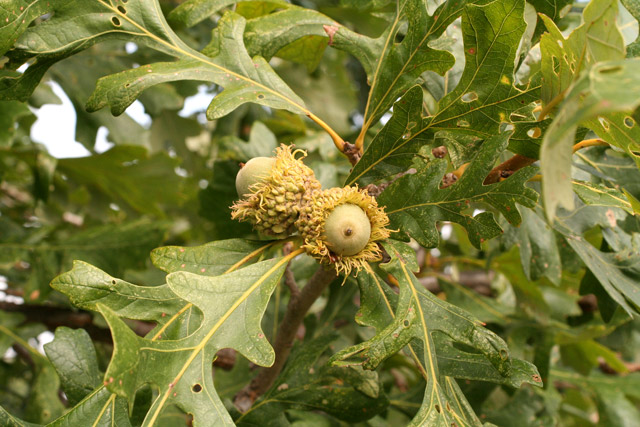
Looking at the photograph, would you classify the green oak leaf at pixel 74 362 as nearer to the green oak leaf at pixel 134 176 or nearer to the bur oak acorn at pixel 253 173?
the bur oak acorn at pixel 253 173

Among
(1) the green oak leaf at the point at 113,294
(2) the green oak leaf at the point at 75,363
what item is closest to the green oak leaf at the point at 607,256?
(1) the green oak leaf at the point at 113,294

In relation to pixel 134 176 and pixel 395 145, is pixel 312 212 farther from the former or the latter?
pixel 134 176

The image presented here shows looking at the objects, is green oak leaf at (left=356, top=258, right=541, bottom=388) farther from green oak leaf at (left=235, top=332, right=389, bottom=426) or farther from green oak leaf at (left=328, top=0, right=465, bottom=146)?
green oak leaf at (left=328, top=0, right=465, bottom=146)

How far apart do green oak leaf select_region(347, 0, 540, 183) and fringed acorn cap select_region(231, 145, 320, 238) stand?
0.37ft

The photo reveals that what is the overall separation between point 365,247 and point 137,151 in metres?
1.16

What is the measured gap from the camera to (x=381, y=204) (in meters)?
1.03

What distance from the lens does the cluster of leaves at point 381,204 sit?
85 cm

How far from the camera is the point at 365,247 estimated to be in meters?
1.02

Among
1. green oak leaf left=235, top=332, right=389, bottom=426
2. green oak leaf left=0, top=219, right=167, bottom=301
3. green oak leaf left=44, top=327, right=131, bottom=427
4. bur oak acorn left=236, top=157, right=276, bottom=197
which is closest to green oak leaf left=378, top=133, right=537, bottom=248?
bur oak acorn left=236, top=157, right=276, bottom=197

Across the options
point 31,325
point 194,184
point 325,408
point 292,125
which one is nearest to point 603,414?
point 325,408

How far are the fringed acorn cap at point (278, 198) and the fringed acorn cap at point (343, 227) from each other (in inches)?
1.0

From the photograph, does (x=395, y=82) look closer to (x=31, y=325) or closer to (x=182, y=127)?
(x=31, y=325)

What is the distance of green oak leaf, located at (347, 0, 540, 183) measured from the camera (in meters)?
0.92

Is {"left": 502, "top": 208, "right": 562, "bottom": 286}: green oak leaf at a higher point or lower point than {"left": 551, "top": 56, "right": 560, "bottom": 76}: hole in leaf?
lower
